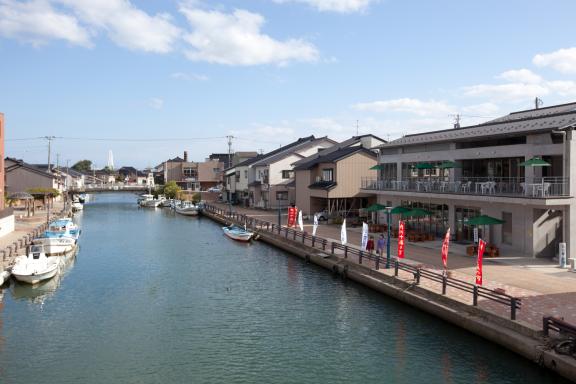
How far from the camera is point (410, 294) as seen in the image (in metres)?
25.2

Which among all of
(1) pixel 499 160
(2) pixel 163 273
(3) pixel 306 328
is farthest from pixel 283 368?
(1) pixel 499 160

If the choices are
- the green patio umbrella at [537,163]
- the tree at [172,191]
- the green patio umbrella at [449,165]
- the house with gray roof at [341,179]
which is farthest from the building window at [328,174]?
the tree at [172,191]

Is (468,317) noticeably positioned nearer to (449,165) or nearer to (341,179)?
(449,165)

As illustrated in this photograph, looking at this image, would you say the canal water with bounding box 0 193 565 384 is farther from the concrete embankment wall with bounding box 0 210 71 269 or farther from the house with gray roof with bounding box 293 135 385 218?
the house with gray roof with bounding box 293 135 385 218

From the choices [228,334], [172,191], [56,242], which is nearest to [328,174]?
[56,242]

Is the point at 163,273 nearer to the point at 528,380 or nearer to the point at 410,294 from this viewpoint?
the point at 410,294

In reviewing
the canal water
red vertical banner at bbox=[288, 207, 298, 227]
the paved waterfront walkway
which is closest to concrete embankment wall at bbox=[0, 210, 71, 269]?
the canal water

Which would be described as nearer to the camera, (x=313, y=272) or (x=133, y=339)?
(x=133, y=339)

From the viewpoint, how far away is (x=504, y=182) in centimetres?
3431

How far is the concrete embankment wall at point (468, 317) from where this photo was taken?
16.9 metres

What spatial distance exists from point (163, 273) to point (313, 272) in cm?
1041

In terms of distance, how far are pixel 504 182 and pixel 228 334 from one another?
22.2 meters

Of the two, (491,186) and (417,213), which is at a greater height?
(491,186)

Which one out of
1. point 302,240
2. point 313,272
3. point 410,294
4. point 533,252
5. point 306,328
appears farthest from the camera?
point 302,240
